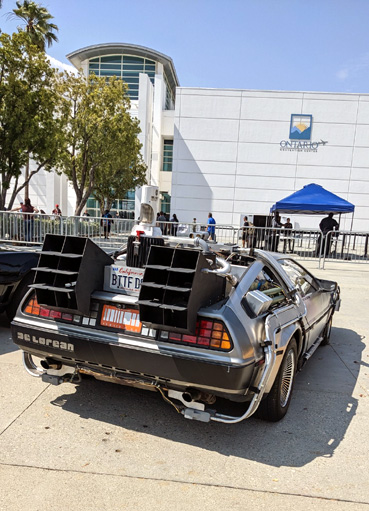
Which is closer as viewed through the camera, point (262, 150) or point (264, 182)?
point (262, 150)

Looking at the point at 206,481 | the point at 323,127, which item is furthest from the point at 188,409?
the point at 323,127

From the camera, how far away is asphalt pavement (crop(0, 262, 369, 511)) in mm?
2400

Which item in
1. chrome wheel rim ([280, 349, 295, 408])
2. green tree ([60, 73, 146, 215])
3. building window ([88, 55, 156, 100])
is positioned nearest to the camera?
chrome wheel rim ([280, 349, 295, 408])

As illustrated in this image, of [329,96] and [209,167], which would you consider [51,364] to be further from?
[329,96]

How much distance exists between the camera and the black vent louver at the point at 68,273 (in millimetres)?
3055

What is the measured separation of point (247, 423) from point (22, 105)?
16135mm

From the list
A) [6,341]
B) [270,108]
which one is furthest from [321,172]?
[6,341]

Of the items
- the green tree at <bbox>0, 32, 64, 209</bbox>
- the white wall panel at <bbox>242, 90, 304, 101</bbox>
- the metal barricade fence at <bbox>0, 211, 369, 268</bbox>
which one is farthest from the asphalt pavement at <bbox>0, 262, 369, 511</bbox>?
the white wall panel at <bbox>242, 90, 304, 101</bbox>

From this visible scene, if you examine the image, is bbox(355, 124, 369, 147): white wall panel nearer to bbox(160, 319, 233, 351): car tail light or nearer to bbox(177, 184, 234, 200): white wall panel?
bbox(177, 184, 234, 200): white wall panel

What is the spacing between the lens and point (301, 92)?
27609mm

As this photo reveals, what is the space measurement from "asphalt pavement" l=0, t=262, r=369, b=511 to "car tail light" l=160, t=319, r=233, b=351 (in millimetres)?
825

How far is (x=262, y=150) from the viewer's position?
28.3 metres

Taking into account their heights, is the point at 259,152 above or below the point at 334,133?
below

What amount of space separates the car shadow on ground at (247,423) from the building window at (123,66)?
4514 centimetres
